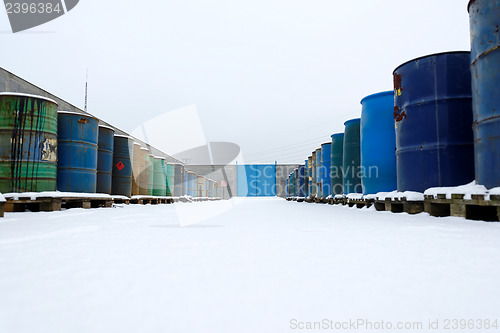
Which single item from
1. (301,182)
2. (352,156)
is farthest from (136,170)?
(301,182)

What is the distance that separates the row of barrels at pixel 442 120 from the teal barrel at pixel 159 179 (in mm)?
11076

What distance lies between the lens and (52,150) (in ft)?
26.1

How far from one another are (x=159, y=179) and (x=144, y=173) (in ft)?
7.40

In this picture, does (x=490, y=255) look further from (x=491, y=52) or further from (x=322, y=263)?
(x=491, y=52)

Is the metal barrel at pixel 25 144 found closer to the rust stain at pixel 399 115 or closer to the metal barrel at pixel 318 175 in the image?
the rust stain at pixel 399 115

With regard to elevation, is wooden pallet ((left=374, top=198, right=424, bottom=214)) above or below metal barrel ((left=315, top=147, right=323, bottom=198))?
below

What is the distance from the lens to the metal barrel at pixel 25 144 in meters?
7.22

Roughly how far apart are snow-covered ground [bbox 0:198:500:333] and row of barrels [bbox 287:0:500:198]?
7.71ft

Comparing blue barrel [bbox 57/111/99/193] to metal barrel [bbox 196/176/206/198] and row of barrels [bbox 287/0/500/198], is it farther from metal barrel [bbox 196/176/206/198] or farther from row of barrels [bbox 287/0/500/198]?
metal barrel [bbox 196/176/206/198]

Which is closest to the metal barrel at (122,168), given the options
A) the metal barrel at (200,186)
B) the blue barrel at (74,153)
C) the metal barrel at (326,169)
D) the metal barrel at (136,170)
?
the metal barrel at (136,170)

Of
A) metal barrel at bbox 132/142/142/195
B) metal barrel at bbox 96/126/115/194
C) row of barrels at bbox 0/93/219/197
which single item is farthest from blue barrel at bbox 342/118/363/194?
metal barrel at bbox 132/142/142/195

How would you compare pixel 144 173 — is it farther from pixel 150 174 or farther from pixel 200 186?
pixel 200 186

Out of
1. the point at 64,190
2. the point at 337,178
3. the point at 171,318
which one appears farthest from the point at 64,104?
the point at 171,318

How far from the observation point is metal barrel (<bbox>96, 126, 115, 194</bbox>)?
10797 millimetres
